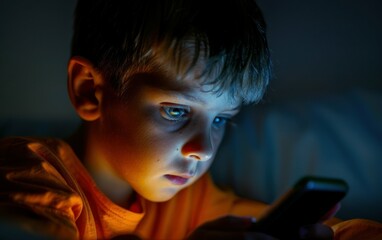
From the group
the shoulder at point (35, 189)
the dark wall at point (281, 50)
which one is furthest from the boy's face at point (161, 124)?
the dark wall at point (281, 50)

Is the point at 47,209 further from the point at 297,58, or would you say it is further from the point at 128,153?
the point at 297,58

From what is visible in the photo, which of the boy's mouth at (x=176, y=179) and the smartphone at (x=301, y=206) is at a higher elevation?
the smartphone at (x=301, y=206)

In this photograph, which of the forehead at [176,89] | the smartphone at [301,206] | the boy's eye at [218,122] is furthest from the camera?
the boy's eye at [218,122]

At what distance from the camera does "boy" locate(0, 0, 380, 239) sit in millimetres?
648

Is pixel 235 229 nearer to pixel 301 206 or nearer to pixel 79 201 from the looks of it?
pixel 301 206

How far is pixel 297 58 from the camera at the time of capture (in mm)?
926

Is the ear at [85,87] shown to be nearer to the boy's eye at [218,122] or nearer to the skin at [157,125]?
the skin at [157,125]

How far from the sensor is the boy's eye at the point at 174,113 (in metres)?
0.74

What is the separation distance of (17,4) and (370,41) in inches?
26.3

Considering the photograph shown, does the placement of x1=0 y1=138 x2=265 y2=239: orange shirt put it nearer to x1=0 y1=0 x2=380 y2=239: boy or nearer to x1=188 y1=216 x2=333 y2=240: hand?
x1=0 y1=0 x2=380 y2=239: boy

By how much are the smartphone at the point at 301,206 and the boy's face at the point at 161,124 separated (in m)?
0.17

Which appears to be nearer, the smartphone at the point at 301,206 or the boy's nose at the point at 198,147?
the smartphone at the point at 301,206

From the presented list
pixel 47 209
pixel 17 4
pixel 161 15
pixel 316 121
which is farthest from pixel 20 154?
pixel 316 121

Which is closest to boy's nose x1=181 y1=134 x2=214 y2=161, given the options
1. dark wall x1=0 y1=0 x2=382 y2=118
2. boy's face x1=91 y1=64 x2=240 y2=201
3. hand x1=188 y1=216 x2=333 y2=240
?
boy's face x1=91 y1=64 x2=240 y2=201
